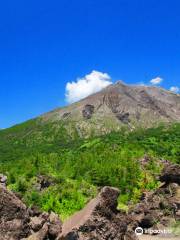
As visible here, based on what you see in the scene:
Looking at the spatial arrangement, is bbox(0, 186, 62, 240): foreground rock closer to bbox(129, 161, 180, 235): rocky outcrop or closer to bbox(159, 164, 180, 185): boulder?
bbox(129, 161, 180, 235): rocky outcrop

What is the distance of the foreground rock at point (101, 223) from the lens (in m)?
22.5

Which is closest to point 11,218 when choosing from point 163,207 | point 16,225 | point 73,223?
point 16,225

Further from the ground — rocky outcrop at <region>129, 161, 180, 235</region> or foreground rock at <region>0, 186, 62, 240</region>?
foreground rock at <region>0, 186, 62, 240</region>

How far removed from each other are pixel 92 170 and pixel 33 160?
17.4 metres

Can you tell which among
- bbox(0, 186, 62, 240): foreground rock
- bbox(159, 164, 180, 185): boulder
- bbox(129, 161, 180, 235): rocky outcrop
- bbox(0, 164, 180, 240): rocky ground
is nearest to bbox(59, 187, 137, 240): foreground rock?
bbox(0, 164, 180, 240): rocky ground

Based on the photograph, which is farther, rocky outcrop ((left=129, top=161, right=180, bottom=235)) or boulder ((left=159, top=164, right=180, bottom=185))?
boulder ((left=159, top=164, right=180, bottom=185))

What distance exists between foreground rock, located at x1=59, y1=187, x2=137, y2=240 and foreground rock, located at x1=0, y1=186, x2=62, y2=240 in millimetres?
1269

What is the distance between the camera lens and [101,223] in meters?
23.8

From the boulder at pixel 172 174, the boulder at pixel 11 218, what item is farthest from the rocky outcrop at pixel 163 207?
the boulder at pixel 11 218

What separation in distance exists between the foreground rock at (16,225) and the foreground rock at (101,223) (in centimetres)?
127

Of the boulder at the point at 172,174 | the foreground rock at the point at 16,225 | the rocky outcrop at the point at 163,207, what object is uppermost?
the foreground rock at the point at 16,225

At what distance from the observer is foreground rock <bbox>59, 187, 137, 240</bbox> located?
22.5 metres

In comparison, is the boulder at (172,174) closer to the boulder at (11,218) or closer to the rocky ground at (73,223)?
the rocky ground at (73,223)

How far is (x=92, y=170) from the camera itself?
93188 millimetres
